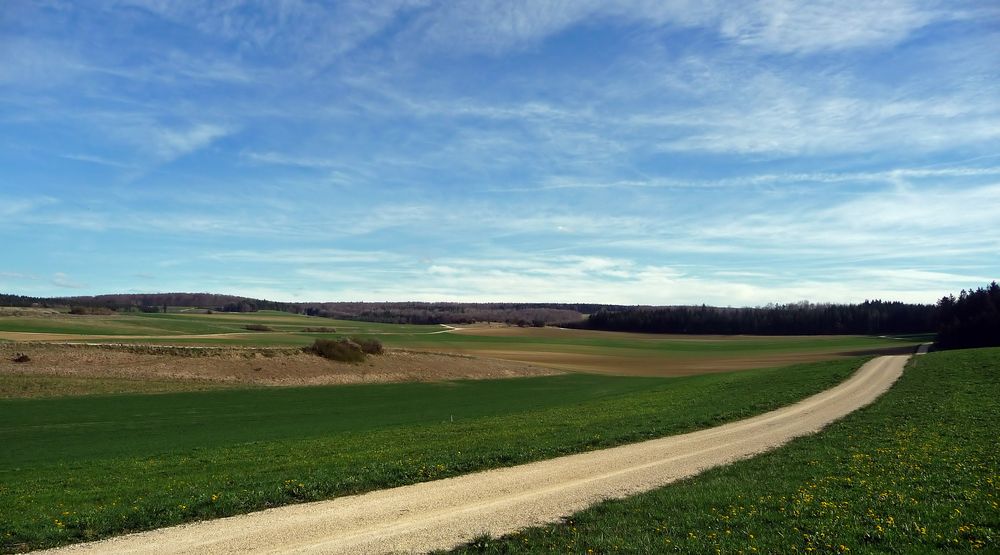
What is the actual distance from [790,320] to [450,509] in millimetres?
165763

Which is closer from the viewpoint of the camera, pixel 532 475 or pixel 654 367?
pixel 532 475

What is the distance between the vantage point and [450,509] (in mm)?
13297

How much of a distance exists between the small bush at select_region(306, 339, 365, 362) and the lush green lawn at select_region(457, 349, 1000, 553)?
49.3m

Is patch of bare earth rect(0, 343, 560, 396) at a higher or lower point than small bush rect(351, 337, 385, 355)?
lower

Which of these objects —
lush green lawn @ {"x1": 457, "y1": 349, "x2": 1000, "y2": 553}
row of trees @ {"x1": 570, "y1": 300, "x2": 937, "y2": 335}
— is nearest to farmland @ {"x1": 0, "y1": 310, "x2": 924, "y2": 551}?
lush green lawn @ {"x1": 457, "y1": 349, "x2": 1000, "y2": 553}

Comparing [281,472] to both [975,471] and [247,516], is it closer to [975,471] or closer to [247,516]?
[247,516]

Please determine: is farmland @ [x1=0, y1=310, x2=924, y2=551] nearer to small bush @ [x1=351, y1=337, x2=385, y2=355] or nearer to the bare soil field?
the bare soil field

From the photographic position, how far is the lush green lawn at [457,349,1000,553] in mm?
9742

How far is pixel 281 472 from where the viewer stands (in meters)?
17.2

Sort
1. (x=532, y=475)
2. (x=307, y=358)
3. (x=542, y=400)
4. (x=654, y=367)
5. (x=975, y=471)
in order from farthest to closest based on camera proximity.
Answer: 1. (x=654, y=367)
2. (x=307, y=358)
3. (x=542, y=400)
4. (x=532, y=475)
5. (x=975, y=471)

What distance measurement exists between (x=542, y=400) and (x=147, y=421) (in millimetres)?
24097

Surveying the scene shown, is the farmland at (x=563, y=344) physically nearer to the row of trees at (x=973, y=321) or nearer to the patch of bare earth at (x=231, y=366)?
the row of trees at (x=973, y=321)

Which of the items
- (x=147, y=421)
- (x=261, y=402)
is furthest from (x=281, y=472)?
(x=261, y=402)

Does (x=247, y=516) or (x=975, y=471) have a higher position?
(x=975, y=471)
